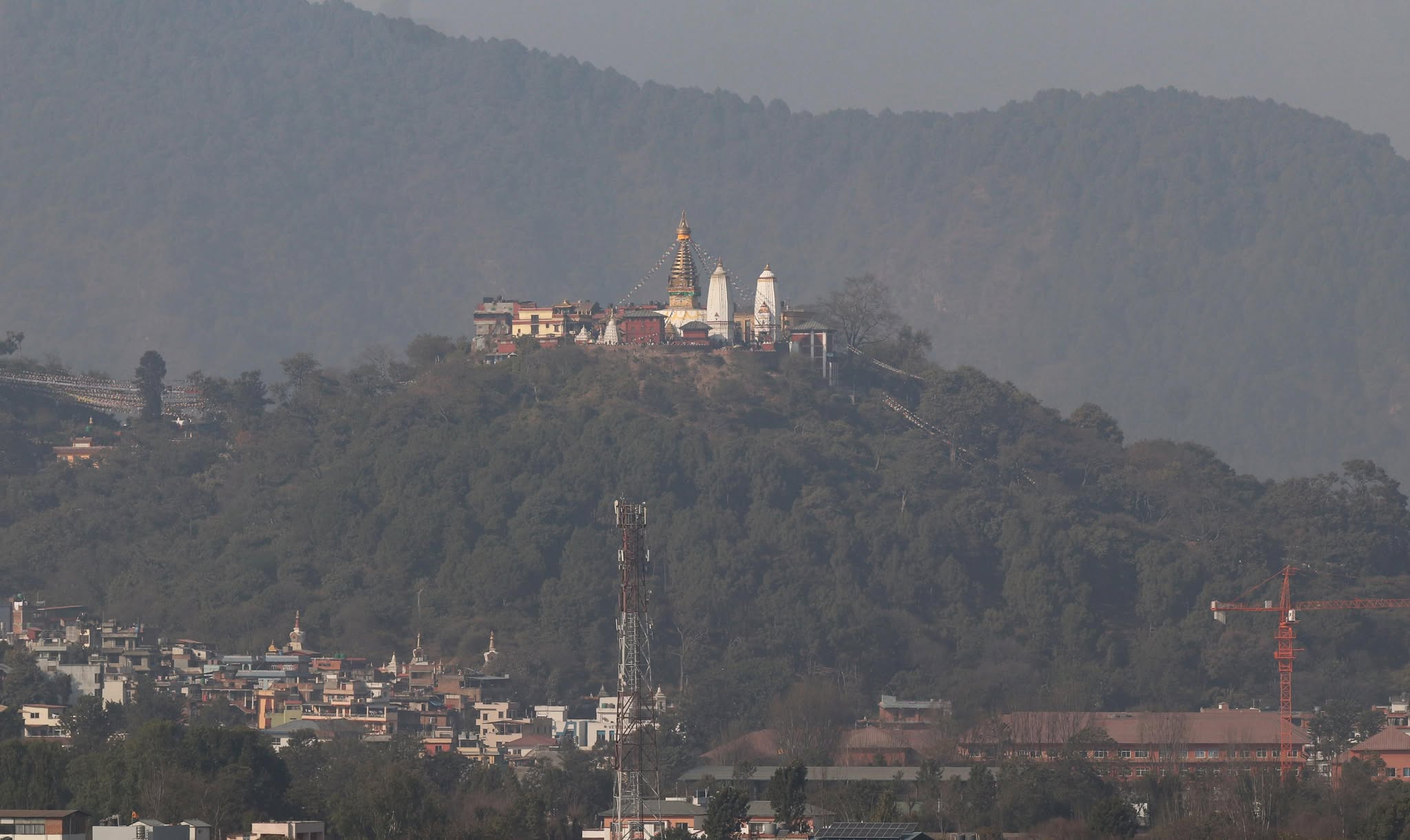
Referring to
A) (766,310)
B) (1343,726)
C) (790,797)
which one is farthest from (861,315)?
(790,797)

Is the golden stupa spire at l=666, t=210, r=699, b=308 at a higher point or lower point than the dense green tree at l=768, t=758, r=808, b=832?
higher

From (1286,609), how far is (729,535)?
2739cm

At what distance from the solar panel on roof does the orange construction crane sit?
40.6 m

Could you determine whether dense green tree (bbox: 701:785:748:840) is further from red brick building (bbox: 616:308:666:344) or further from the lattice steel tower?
red brick building (bbox: 616:308:666:344)

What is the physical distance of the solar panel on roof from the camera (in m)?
70.8

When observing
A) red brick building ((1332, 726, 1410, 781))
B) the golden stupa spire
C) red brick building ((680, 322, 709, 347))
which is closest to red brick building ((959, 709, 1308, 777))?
red brick building ((1332, 726, 1410, 781))

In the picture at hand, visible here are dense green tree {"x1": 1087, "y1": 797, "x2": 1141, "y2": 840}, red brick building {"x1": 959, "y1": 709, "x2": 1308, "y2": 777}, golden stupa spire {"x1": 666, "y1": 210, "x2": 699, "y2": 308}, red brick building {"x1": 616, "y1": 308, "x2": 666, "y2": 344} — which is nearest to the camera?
dense green tree {"x1": 1087, "y1": 797, "x2": 1141, "y2": 840}

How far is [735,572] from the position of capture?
5428 inches

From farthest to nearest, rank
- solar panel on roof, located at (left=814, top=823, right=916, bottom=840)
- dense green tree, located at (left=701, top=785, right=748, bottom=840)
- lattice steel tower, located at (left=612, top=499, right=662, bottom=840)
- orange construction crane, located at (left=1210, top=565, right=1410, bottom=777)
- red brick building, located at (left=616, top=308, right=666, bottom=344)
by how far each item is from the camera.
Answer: red brick building, located at (left=616, top=308, right=666, bottom=344), orange construction crane, located at (left=1210, top=565, right=1410, bottom=777), dense green tree, located at (left=701, top=785, right=748, bottom=840), lattice steel tower, located at (left=612, top=499, right=662, bottom=840), solar panel on roof, located at (left=814, top=823, right=916, bottom=840)

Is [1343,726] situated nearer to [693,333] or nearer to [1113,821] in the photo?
[1113,821]

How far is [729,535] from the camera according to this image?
5595 inches

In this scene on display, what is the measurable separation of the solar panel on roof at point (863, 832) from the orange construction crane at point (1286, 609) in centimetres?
4058

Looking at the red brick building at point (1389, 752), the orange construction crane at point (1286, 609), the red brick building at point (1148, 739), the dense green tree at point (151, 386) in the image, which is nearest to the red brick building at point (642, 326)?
the dense green tree at point (151, 386)

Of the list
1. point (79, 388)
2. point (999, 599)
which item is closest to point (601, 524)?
point (999, 599)
